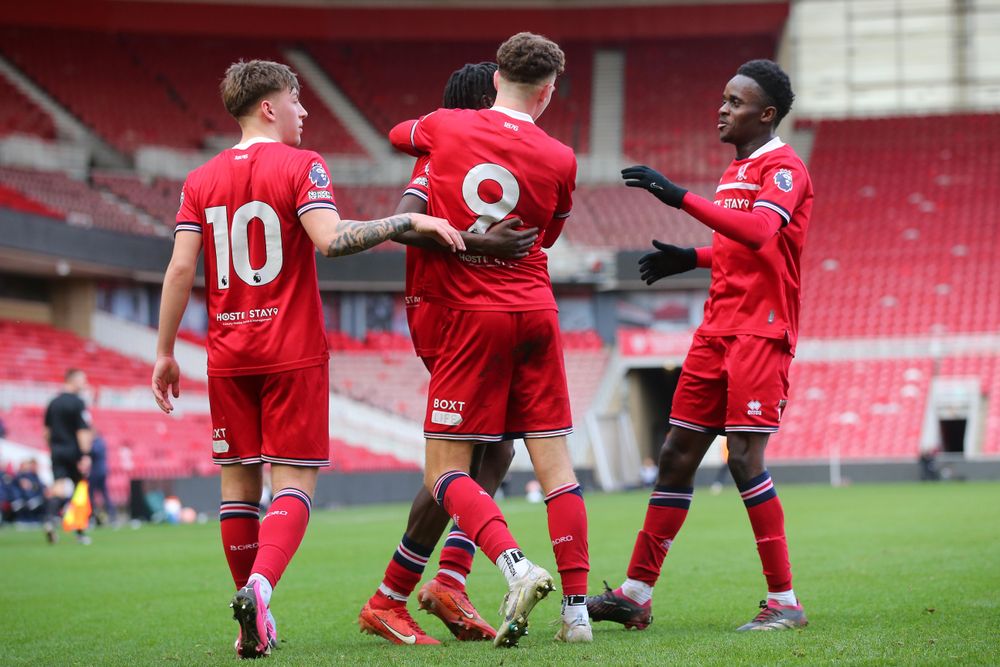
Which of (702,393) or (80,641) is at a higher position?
(702,393)

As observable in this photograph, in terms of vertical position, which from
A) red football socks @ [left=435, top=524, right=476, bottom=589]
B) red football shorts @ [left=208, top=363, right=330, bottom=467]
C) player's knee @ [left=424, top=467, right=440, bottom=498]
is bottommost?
red football socks @ [left=435, top=524, right=476, bottom=589]

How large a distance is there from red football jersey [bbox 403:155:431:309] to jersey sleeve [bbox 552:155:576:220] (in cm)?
53

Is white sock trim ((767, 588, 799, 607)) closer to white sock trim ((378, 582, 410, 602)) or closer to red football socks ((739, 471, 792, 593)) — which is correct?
red football socks ((739, 471, 792, 593))

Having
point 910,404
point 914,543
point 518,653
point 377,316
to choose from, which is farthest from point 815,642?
point 377,316

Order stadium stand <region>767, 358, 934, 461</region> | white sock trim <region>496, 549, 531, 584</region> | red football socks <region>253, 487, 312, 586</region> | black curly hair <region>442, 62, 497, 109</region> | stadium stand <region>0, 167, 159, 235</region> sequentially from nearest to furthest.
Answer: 1. white sock trim <region>496, 549, 531, 584</region>
2. red football socks <region>253, 487, 312, 586</region>
3. black curly hair <region>442, 62, 497, 109</region>
4. stadium stand <region>0, 167, 159, 235</region>
5. stadium stand <region>767, 358, 934, 461</region>

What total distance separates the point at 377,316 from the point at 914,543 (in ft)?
83.7

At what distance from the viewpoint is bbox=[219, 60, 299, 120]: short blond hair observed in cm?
484

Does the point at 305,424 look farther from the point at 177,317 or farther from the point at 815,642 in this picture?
the point at 815,642

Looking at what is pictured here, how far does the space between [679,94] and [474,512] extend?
114 feet

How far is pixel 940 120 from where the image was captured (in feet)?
120

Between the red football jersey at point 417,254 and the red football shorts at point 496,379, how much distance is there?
0.29m

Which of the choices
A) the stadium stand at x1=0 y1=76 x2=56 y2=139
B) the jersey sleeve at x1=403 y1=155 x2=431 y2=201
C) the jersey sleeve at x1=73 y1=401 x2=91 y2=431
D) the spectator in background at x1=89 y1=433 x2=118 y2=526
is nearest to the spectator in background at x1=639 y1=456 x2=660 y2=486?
the spectator in background at x1=89 y1=433 x2=118 y2=526

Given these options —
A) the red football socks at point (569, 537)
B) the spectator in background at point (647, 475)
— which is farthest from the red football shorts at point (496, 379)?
the spectator in background at point (647, 475)

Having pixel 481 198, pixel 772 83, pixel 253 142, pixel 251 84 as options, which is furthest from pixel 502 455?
pixel 772 83
